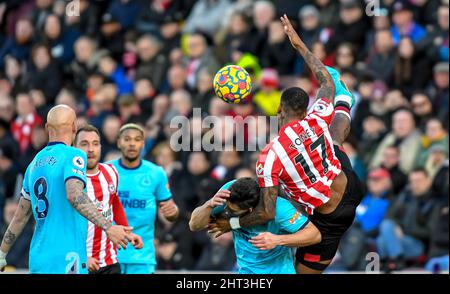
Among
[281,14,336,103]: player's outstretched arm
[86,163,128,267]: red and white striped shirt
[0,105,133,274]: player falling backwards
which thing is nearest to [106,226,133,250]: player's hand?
[0,105,133,274]: player falling backwards

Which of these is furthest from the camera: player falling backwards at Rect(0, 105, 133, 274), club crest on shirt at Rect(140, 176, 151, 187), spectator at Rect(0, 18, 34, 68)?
spectator at Rect(0, 18, 34, 68)

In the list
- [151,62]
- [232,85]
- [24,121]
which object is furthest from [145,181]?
[24,121]

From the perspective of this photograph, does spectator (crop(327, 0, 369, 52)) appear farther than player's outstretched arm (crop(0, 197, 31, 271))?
Yes

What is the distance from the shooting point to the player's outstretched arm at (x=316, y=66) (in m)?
11.5

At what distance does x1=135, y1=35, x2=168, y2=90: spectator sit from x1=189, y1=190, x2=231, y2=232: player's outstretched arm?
8799 millimetres

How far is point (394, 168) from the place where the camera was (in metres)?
16.1

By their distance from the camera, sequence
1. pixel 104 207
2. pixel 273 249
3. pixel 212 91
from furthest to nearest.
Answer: pixel 212 91, pixel 104 207, pixel 273 249

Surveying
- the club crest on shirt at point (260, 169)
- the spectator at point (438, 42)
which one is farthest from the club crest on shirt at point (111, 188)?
the spectator at point (438, 42)

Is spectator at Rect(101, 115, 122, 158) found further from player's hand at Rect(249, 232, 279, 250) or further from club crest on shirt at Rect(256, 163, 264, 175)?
player's hand at Rect(249, 232, 279, 250)

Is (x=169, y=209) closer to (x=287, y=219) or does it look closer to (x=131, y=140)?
(x=131, y=140)

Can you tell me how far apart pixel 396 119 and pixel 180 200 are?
3125mm

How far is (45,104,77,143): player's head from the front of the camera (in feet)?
34.4

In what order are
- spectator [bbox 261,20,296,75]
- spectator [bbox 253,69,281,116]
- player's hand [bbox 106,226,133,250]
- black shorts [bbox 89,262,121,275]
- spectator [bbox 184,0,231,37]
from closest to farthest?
player's hand [bbox 106,226,133,250] → black shorts [bbox 89,262,121,275] → spectator [bbox 253,69,281,116] → spectator [bbox 261,20,296,75] → spectator [bbox 184,0,231,37]

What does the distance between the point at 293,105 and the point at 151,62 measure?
8.87 meters
